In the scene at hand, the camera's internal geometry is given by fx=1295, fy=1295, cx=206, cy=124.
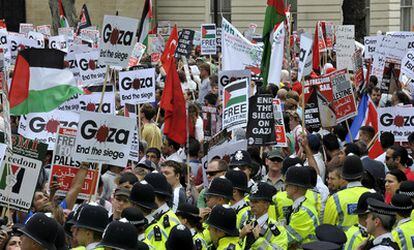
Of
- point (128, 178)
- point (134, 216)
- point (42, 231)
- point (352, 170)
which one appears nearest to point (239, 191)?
point (352, 170)

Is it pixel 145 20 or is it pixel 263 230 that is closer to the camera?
pixel 263 230

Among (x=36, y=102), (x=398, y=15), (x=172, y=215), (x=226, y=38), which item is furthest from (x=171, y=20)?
(x=172, y=215)

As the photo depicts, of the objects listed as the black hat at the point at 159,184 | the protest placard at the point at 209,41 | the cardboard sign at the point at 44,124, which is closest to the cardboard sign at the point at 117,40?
the cardboard sign at the point at 44,124

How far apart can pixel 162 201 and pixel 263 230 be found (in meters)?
1.09

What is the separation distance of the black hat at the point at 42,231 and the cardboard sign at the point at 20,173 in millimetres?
2214

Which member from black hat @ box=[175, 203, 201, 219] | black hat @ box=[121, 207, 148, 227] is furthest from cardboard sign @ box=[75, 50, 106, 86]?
black hat @ box=[121, 207, 148, 227]

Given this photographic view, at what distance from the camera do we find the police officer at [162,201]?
36.2 ft

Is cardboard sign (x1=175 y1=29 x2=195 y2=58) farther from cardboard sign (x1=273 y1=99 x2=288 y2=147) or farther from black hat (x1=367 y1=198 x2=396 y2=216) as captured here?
black hat (x1=367 y1=198 x2=396 y2=216)

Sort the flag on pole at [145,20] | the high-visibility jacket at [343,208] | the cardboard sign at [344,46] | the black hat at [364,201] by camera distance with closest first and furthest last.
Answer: the black hat at [364,201] < the high-visibility jacket at [343,208] < the flag on pole at [145,20] < the cardboard sign at [344,46]

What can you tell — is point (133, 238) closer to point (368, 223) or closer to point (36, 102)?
point (368, 223)

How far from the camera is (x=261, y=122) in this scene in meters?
15.3

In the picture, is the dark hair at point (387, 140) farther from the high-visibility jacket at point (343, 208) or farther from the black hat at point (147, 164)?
the high-visibility jacket at point (343, 208)

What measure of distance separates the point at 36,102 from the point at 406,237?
537 cm

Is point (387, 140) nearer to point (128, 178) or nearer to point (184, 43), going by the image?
point (128, 178)
